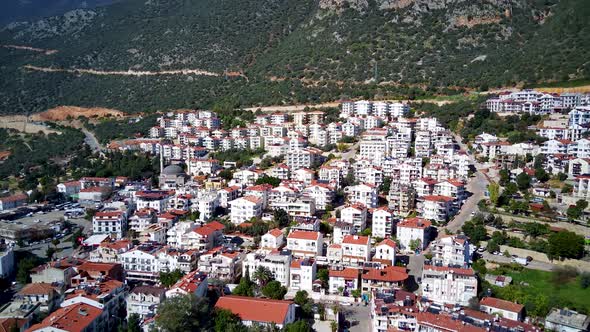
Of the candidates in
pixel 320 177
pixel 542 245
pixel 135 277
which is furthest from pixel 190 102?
pixel 542 245

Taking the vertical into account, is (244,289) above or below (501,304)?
below

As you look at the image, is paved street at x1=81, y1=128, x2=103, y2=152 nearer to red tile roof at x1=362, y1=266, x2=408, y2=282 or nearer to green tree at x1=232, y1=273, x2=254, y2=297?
green tree at x1=232, y1=273, x2=254, y2=297

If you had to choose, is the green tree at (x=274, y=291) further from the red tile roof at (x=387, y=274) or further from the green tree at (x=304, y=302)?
the red tile roof at (x=387, y=274)

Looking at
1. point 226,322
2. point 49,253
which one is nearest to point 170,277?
point 226,322

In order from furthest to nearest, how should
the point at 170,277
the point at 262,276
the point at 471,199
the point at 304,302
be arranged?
the point at 471,199, the point at 170,277, the point at 262,276, the point at 304,302

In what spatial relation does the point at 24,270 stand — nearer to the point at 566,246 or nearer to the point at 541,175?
the point at 566,246
